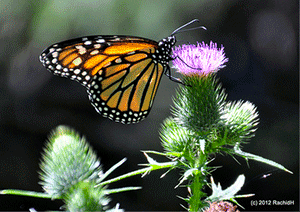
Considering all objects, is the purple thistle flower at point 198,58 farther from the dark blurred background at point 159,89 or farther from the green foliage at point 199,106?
the dark blurred background at point 159,89

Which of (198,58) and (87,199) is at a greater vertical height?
(198,58)

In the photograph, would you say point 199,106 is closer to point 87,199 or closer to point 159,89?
point 87,199

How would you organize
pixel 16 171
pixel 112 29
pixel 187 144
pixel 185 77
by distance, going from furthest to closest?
pixel 16 171 → pixel 112 29 → pixel 185 77 → pixel 187 144

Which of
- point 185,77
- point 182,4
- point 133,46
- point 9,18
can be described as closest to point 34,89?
point 9,18

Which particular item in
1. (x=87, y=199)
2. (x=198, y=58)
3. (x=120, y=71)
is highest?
(x=198, y=58)

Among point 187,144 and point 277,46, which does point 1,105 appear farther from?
point 277,46

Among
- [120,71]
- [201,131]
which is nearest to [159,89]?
[120,71]

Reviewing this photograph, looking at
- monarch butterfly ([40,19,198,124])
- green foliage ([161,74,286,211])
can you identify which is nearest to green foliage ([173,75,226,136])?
green foliage ([161,74,286,211])

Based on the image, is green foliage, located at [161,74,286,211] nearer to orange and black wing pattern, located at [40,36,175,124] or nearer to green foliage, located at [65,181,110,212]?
orange and black wing pattern, located at [40,36,175,124]
